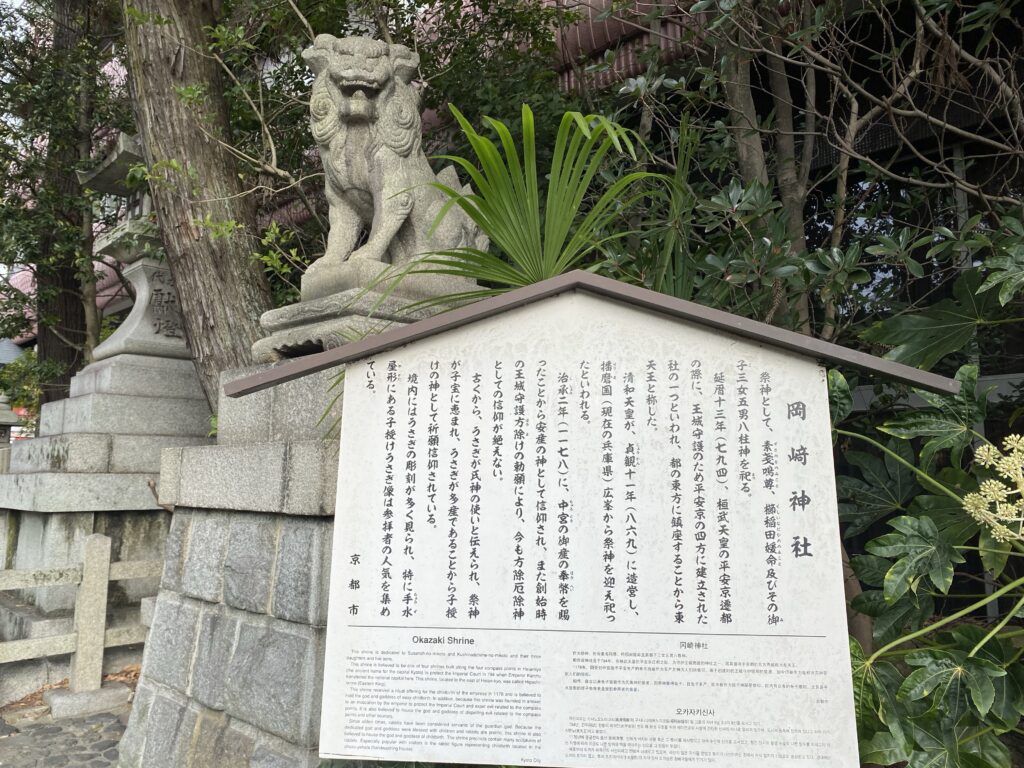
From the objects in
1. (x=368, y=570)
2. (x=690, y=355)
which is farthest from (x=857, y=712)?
(x=368, y=570)

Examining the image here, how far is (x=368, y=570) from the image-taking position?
6.77 feet

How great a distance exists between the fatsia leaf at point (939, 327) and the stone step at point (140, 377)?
5049 mm

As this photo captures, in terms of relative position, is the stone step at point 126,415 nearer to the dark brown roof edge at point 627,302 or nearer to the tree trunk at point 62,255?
the tree trunk at point 62,255

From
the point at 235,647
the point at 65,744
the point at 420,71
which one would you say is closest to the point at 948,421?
the point at 235,647

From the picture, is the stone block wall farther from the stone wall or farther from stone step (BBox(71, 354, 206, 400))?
stone step (BBox(71, 354, 206, 400))

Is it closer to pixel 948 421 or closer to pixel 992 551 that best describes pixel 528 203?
pixel 948 421

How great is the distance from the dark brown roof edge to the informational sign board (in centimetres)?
6

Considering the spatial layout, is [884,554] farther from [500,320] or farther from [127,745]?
[127,745]

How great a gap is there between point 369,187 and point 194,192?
2277mm

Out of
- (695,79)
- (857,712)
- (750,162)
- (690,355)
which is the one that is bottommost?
(857,712)

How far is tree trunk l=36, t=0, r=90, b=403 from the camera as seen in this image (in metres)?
7.59

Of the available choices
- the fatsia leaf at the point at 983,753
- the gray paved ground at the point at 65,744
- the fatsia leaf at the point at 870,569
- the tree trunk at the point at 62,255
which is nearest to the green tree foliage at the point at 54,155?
the tree trunk at the point at 62,255

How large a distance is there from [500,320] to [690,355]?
0.56m

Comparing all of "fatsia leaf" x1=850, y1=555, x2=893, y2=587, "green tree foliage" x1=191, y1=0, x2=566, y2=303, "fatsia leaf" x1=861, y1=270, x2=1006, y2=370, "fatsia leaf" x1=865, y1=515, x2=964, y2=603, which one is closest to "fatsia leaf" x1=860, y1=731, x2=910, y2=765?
"fatsia leaf" x1=865, y1=515, x2=964, y2=603
